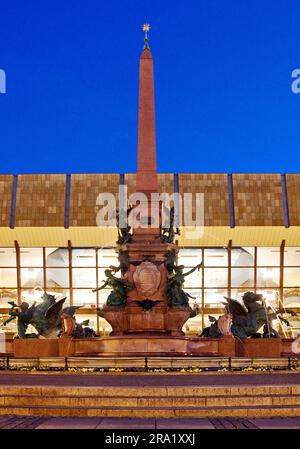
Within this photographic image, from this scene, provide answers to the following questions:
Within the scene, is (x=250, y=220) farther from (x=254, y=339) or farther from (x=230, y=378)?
(x=230, y=378)

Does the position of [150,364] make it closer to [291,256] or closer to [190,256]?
[190,256]

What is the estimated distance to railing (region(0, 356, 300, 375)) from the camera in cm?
2039

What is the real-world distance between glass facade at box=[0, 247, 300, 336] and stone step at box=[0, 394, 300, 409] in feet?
90.8

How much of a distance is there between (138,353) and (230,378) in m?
5.79

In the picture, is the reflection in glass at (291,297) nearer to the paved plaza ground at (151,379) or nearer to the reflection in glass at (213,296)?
the reflection in glass at (213,296)

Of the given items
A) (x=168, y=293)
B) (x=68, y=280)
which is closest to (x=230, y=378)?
(x=168, y=293)

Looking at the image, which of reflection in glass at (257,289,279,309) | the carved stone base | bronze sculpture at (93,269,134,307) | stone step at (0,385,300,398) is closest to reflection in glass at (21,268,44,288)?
reflection in glass at (257,289,279,309)

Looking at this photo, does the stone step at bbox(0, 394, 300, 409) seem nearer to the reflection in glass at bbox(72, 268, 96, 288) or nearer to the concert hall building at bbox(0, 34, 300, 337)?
the concert hall building at bbox(0, 34, 300, 337)

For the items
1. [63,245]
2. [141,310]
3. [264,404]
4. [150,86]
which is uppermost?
[150,86]

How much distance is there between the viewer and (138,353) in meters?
24.1

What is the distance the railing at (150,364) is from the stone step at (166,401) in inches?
161

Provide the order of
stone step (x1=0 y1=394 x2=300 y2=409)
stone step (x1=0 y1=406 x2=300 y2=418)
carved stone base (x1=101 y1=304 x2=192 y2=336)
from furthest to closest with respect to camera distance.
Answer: carved stone base (x1=101 y1=304 x2=192 y2=336) → stone step (x1=0 y1=394 x2=300 y2=409) → stone step (x1=0 y1=406 x2=300 y2=418)

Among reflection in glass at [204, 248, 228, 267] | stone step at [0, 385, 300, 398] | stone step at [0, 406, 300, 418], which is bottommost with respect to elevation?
stone step at [0, 406, 300, 418]

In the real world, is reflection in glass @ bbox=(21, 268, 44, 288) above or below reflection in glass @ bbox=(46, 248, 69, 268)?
below
